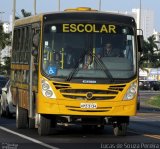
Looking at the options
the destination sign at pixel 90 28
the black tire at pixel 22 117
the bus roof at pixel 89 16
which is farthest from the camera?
the black tire at pixel 22 117

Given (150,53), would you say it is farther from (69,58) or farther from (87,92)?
(87,92)

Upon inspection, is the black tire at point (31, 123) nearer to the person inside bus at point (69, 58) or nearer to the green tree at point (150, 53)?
the person inside bus at point (69, 58)

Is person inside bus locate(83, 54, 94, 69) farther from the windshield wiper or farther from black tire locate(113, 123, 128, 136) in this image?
black tire locate(113, 123, 128, 136)

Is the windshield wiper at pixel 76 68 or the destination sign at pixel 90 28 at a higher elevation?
the destination sign at pixel 90 28

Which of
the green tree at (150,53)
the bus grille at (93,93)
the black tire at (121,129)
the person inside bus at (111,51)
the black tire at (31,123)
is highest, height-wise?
the person inside bus at (111,51)

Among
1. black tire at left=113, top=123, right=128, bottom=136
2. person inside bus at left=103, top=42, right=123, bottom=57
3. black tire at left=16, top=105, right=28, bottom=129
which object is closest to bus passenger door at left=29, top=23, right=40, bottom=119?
person inside bus at left=103, top=42, right=123, bottom=57

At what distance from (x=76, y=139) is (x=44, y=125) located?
0.96m

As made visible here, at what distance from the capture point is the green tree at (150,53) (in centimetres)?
13336

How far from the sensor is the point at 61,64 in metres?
17.9

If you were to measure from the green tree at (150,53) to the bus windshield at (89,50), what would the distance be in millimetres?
113150

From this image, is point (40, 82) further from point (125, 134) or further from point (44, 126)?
point (125, 134)

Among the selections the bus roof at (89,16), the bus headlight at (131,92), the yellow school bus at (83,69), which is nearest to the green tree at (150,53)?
the bus roof at (89,16)

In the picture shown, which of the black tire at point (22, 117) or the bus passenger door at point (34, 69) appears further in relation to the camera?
the black tire at point (22, 117)

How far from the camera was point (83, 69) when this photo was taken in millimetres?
17906
